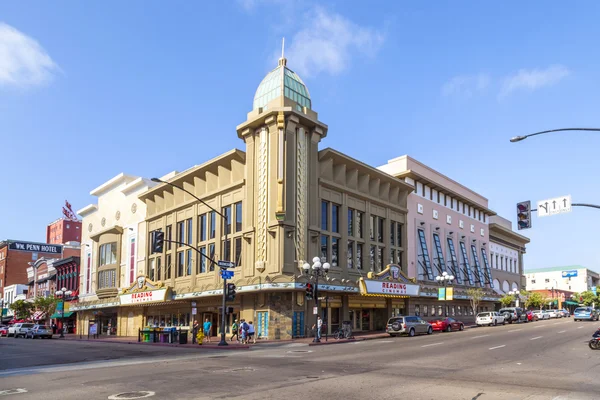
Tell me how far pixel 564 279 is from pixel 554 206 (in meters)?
135

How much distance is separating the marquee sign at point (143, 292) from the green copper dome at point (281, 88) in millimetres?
18579

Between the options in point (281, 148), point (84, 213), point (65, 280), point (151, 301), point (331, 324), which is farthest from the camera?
point (65, 280)

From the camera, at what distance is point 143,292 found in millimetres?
51312

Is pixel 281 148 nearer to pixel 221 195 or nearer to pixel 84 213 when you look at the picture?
pixel 221 195

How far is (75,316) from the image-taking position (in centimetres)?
7388

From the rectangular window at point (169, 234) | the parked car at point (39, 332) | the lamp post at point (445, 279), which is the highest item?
the rectangular window at point (169, 234)

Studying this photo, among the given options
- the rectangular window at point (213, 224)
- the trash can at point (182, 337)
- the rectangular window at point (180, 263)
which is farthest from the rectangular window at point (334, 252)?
the rectangular window at point (180, 263)

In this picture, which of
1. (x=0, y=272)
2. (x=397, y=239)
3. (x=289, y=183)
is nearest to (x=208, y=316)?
(x=289, y=183)

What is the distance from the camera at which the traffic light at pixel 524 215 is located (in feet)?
76.5

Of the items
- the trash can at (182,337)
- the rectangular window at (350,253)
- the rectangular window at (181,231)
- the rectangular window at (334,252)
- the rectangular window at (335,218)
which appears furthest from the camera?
the rectangular window at (181,231)

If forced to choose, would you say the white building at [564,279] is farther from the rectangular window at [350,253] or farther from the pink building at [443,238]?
the rectangular window at [350,253]

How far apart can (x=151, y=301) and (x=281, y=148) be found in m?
20.8

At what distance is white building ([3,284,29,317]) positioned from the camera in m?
103

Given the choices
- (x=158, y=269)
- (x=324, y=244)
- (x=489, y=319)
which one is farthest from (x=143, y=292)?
(x=489, y=319)
